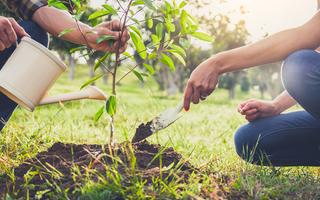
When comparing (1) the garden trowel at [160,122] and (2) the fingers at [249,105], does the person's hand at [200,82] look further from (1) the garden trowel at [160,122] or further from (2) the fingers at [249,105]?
(2) the fingers at [249,105]

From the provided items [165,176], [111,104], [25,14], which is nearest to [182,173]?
[165,176]

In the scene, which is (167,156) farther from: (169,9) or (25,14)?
(25,14)

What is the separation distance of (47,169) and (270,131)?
4.76 ft

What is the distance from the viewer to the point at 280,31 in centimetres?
254

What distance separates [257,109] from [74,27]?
1.30m

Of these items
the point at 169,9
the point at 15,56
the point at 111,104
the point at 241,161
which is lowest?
the point at 241,161

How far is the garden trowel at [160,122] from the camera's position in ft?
8.05

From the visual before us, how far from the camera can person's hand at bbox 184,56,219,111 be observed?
2340 millimetres

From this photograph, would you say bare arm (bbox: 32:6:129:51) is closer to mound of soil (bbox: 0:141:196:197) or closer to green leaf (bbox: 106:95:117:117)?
green leaf (bbox: 106:95:117:117)

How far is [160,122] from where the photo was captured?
2.52 meters

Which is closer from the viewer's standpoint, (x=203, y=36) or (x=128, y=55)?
(x=203, y=36)

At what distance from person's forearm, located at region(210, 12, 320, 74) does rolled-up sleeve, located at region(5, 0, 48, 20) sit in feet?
4.56

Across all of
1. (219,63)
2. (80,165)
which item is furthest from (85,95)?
(219,63)

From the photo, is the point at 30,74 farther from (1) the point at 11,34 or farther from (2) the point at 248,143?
(2) the point at 248,143
